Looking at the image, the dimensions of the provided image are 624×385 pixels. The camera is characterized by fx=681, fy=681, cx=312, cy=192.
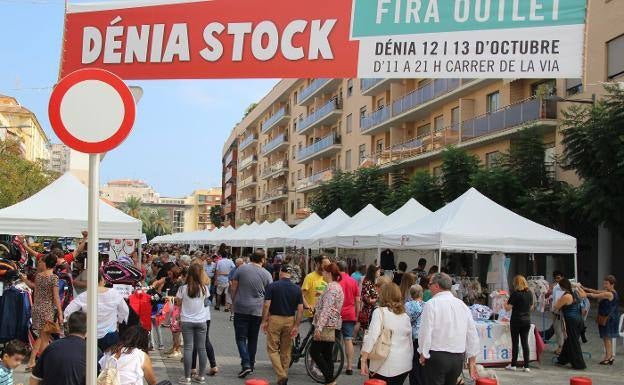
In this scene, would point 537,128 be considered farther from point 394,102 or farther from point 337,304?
point 337,304

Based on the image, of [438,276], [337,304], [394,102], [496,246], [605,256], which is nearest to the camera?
[438,276]

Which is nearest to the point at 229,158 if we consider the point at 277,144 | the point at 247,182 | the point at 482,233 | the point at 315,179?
the point at 247,182

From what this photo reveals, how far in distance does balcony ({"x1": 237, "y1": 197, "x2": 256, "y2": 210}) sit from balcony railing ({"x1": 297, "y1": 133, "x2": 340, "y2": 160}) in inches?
917

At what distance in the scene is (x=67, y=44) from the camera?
5.74 meters

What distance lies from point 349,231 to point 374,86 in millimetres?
26648

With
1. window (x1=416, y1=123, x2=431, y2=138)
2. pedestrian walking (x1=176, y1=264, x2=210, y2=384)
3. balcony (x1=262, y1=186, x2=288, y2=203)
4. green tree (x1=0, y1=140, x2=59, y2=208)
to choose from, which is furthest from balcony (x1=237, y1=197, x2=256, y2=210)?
pedestrian walking (x1=176, y1=264, x2=210, y2=384)

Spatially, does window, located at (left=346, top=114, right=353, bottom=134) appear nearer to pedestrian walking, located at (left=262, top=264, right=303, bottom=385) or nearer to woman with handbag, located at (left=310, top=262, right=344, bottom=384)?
pedestrian walking, located at (left=262, top=264, right=303, bottom=385)

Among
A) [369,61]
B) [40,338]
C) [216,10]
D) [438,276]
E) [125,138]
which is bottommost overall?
[40,338]

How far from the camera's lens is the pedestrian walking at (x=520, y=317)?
11641 millimetres

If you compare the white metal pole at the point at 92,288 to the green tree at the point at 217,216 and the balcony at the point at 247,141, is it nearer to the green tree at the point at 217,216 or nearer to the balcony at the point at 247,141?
the balcony at the point at 247,141

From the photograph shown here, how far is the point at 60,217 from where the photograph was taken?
1323cm

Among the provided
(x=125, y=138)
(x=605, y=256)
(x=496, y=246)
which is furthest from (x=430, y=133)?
(x=125, y=138)

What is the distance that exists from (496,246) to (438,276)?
647cm

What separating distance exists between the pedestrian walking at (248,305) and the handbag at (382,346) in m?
3.85
